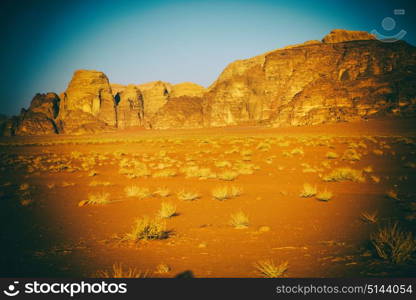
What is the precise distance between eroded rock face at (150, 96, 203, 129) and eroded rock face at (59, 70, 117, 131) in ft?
131

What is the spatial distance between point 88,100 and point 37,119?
3773 cm

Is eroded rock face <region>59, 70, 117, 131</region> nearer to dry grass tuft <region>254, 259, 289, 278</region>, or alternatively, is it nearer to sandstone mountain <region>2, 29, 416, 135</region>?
sandstone mountain <region>2, 29, 416, 135</region>

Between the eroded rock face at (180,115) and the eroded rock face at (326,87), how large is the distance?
22.3ft

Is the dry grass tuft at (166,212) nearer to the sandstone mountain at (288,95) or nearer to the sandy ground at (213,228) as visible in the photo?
the sandy ground at (213,228)

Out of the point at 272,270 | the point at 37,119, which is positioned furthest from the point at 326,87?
the point at 37,119

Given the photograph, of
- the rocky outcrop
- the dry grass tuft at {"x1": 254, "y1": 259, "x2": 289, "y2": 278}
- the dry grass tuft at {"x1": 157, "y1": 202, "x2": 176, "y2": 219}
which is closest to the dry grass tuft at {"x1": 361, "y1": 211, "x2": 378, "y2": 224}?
the dry grass tuft at {"x1": 254, "y1": 259, "x2": 289, "y2": 278}

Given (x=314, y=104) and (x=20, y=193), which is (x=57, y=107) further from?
(x=20, y=193)

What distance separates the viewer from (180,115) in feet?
562

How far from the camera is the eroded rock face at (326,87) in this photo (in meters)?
73.1

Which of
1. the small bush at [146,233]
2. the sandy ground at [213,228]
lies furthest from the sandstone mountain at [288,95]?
the small bush at [146,233]

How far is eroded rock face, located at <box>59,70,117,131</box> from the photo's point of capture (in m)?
184

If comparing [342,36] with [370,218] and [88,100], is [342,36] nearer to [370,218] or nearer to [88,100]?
[88,100]

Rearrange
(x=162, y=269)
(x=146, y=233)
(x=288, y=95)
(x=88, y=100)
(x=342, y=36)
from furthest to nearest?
(x=88, y=100) → (x=342, y=36) → (x=288, y=95) → (x=146, y=233) → (x=162, y=269)

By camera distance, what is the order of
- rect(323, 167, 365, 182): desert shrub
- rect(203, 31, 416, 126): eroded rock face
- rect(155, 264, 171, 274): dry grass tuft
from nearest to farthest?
rect(155, 264, 171, 274): dry grass tuft → rect(323, 167, 365, 182): desert shrub → rect(203, 31, 416, 126): eroded rock face
